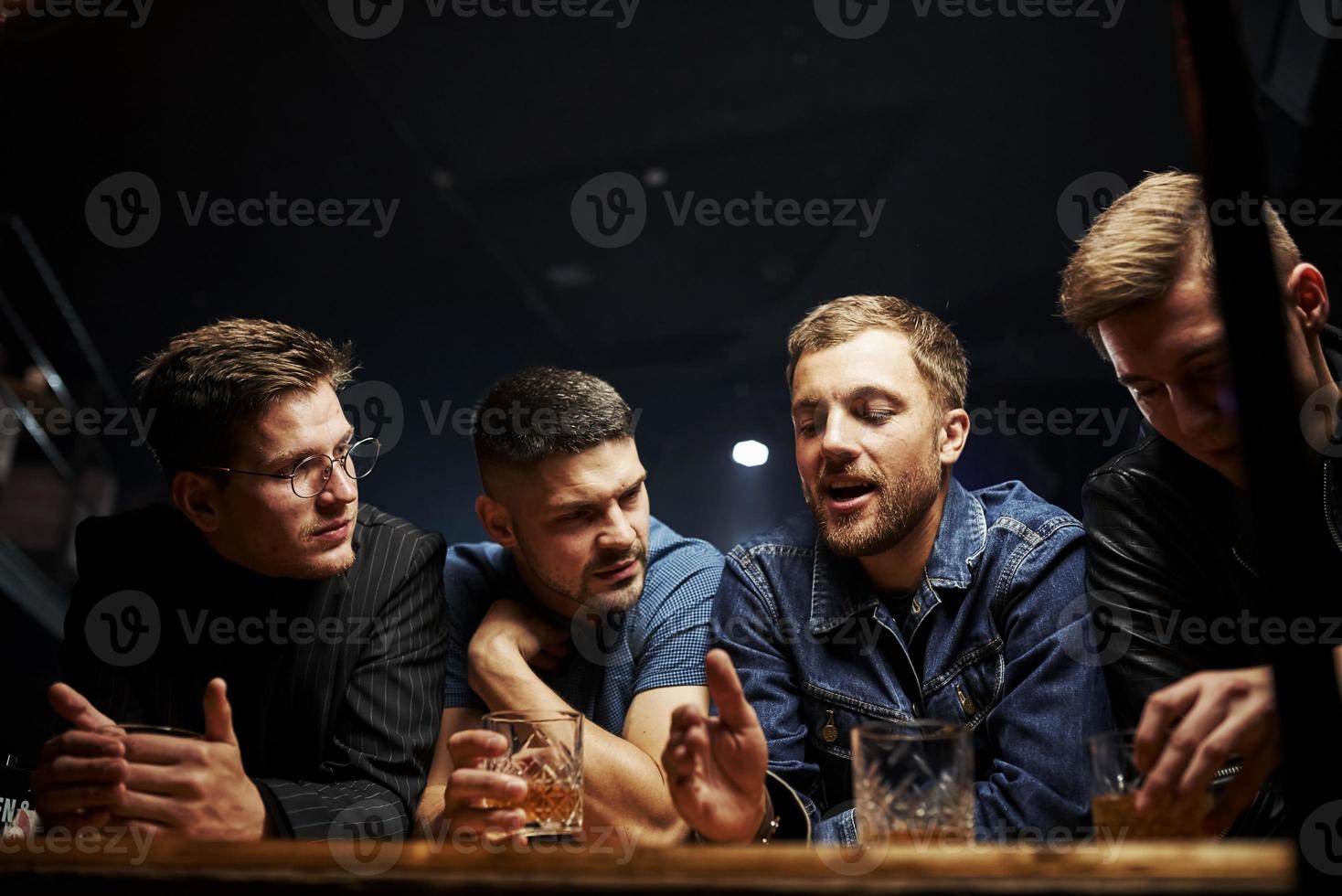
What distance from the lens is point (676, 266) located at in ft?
11.4

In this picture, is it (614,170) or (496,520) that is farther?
(614,170)

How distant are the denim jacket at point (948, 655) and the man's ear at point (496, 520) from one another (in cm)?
48

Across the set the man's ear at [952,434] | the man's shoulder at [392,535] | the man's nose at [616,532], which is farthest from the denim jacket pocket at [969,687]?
the man's shoulder at [392,535]

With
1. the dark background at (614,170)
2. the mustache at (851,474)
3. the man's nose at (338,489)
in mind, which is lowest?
the mustache at (851,474)

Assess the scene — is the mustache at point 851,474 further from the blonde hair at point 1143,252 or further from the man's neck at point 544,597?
the man's neck at point 544,597

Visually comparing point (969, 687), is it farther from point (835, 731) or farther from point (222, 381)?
point (222, 381)

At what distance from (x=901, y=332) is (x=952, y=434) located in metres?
0.24

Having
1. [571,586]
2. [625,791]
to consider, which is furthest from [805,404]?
[625,791]

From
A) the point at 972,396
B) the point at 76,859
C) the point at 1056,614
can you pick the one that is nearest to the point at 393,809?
the point at 76,859

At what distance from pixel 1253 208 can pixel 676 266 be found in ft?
9.22

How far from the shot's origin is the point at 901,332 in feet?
7.23

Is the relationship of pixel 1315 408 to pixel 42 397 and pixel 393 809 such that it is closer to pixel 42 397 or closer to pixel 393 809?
pixel 393 809

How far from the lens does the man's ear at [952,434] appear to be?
2.19 m

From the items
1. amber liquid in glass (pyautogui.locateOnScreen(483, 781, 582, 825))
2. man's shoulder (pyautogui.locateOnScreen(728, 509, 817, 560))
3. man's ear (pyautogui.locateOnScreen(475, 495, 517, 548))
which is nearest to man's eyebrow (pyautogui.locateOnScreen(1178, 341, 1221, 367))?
man's shoulder (pyautogui.locateOnScreen(728, 509, 817, 560))
